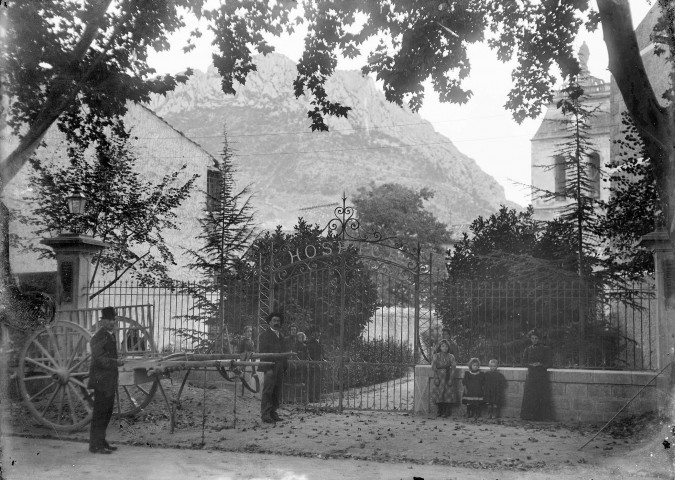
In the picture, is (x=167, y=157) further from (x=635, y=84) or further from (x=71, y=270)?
(x=635, y=84)

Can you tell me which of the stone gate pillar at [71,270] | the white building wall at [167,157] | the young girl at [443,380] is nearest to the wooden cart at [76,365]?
the stone gate pillar at [71,270]

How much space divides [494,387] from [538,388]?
2.54 feet

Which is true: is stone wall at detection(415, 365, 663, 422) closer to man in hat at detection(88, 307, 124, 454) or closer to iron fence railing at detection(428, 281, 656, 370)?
iron fence railing at detection(428, 281, 656, 370)

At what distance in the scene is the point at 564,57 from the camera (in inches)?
469

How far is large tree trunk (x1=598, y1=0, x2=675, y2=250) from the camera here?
8539mm

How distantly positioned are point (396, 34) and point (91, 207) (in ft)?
28.9

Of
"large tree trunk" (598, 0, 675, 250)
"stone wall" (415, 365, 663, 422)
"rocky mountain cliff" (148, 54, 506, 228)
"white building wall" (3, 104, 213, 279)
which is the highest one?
"rocky mountain cliff" (148, 54, 506, 228)

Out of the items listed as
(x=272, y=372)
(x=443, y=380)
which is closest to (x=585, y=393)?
(x=443, y=380)

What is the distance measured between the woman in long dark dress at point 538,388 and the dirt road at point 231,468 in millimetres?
3335

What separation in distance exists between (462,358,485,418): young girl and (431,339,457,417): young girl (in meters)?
0.25

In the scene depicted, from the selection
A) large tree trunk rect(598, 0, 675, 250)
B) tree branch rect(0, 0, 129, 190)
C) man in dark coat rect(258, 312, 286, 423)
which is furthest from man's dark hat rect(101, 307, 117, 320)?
large tree trunk rect(598, 0, 675, 250)

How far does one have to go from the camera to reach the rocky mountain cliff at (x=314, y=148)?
109 meters

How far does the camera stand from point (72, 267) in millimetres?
12188

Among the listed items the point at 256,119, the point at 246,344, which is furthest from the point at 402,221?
the point at 256,119
